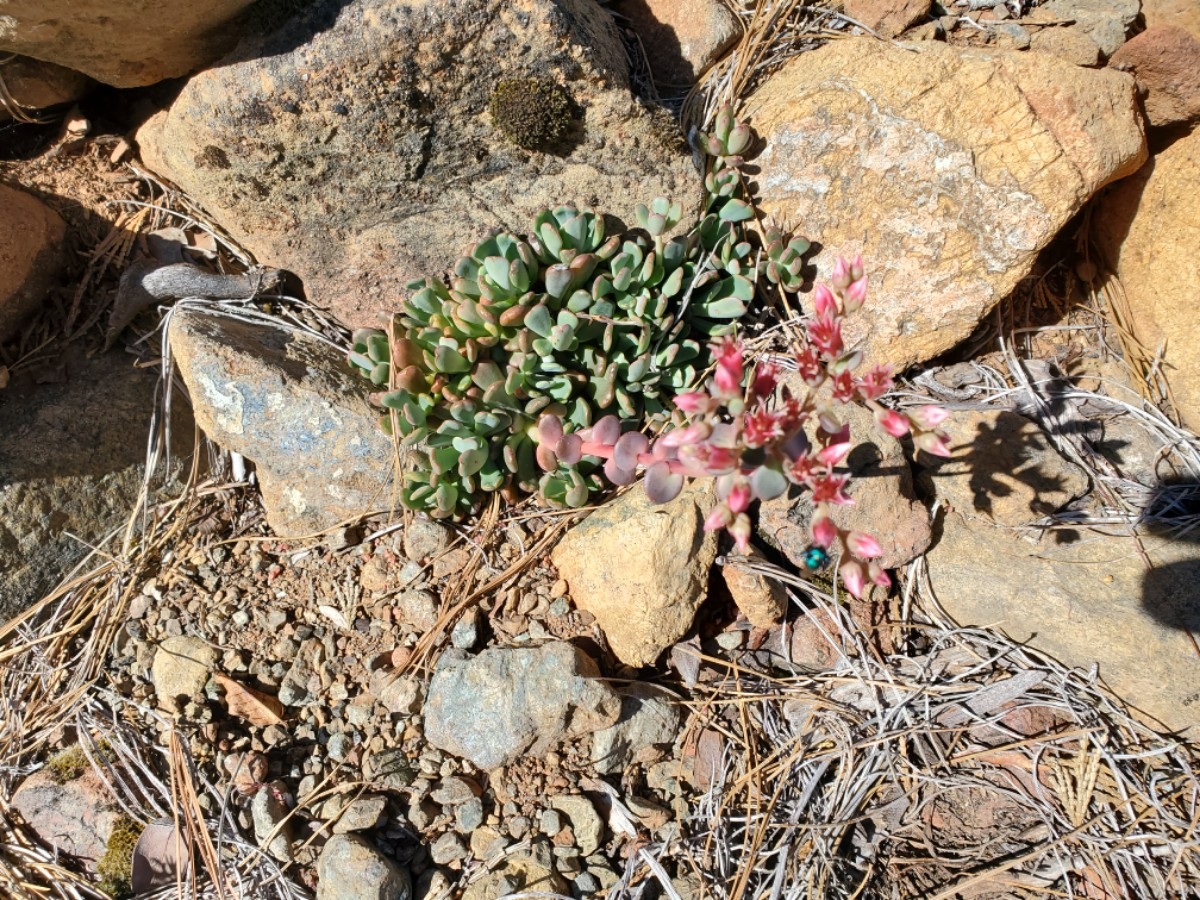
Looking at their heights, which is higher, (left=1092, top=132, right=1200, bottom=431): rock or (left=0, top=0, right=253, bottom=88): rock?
(left=0, top=0, right=253, bottom=88): rock

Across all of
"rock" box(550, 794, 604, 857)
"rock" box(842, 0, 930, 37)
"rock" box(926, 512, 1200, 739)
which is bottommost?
"rock" box(926, 512, 1200, 739)

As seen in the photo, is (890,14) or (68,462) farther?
(890,14)

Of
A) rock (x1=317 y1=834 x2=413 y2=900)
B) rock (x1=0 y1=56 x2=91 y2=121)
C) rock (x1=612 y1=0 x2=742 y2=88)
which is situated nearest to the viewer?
rock (x1=317 y1=834 x2=413 y2=900)

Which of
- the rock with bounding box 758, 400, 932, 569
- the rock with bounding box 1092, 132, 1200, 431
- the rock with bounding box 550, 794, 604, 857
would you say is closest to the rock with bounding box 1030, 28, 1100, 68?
the rock with bounding box 1092, 132, 1200, 431

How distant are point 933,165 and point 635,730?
2221 millimetres

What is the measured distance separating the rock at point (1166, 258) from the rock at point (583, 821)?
2.49m

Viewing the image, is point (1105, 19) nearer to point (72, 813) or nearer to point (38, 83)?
point (38, 83)

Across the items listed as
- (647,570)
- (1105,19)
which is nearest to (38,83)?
(647,570)

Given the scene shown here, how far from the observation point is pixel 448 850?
2.40 metres

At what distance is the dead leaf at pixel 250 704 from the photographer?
263 cm

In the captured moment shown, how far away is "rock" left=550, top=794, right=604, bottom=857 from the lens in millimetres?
2389

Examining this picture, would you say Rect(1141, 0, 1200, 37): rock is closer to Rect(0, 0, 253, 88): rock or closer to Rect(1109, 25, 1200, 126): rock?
Rect(1109, 25, 1200, 126): rock

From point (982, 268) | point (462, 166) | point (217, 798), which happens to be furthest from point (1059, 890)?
point (462, 166)

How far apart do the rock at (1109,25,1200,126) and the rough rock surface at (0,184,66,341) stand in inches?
160
